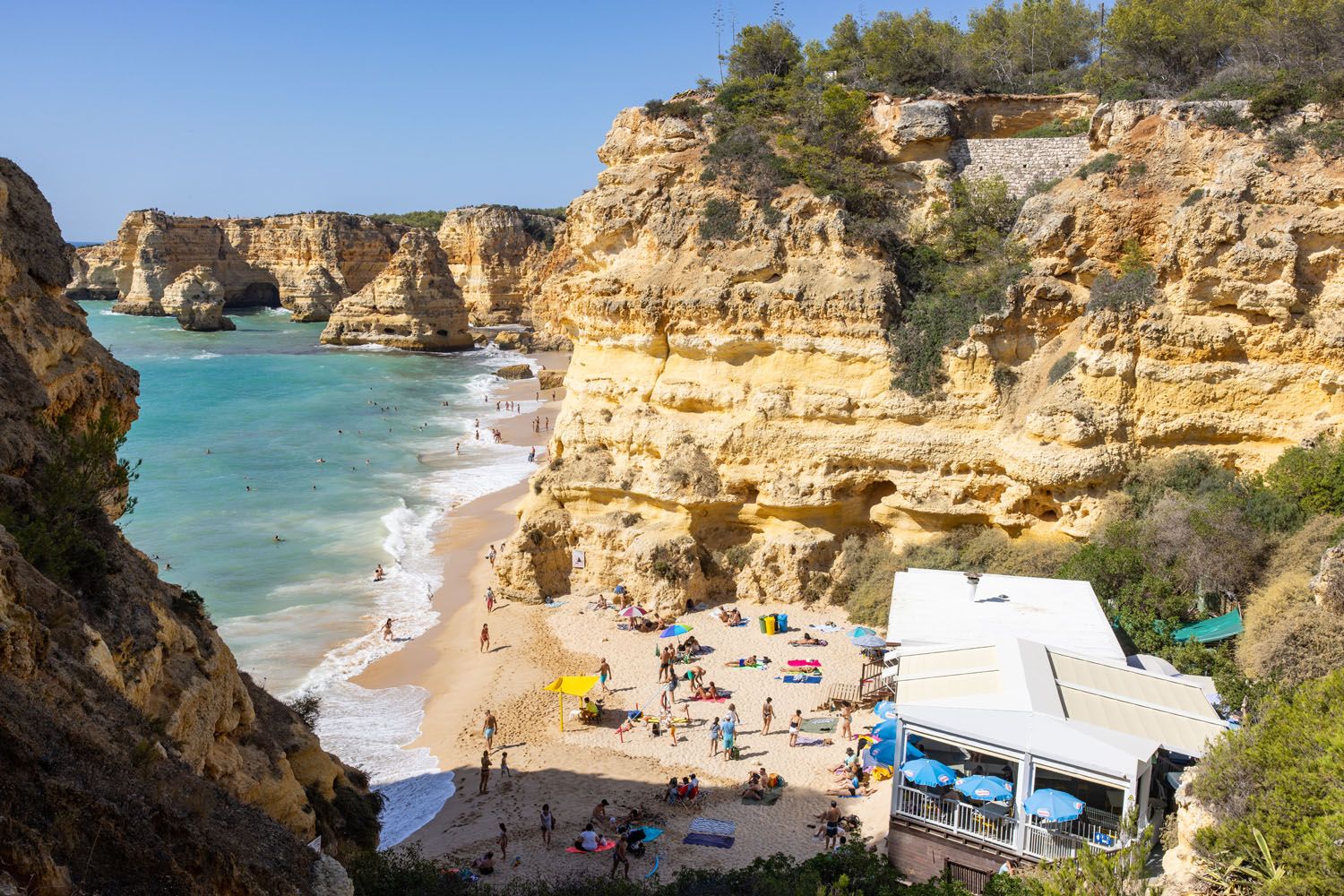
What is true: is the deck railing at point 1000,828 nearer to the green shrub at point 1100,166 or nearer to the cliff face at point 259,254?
the green shrub at point 1100,166

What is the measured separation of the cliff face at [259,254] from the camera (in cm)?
9444

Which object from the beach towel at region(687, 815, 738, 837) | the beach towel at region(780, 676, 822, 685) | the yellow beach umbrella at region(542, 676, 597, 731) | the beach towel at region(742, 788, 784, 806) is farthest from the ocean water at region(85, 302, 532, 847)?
the beach towel at region(780, 676, 822, 685)

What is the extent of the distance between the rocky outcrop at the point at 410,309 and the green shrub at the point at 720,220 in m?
53.9

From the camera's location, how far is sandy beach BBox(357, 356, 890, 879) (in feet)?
46.5

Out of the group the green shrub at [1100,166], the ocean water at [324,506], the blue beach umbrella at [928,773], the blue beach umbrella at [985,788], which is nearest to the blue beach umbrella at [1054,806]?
the blue beach umbrella at [985,788]

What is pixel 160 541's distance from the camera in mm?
29484

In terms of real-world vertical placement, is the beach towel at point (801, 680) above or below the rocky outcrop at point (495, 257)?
below

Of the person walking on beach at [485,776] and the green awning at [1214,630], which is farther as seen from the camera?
the person walking on beach at [485,776]

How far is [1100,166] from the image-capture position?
2020cm

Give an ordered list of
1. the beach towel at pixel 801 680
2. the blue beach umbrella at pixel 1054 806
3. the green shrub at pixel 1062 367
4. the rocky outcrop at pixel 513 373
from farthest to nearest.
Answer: the rocky outcrop at pixel 513 373 → the green shrub at pixel 1062 367 → the beach towel at pixel 801 680 → the blue beach umbrella at pixel 1054 806

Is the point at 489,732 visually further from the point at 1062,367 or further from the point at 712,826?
the point at 1062,367

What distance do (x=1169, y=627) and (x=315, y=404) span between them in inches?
1834

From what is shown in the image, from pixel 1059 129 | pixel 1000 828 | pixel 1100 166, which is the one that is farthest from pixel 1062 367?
pixel 1000 828

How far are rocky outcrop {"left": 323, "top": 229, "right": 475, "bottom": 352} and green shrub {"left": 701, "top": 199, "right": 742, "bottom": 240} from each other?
5393cm
